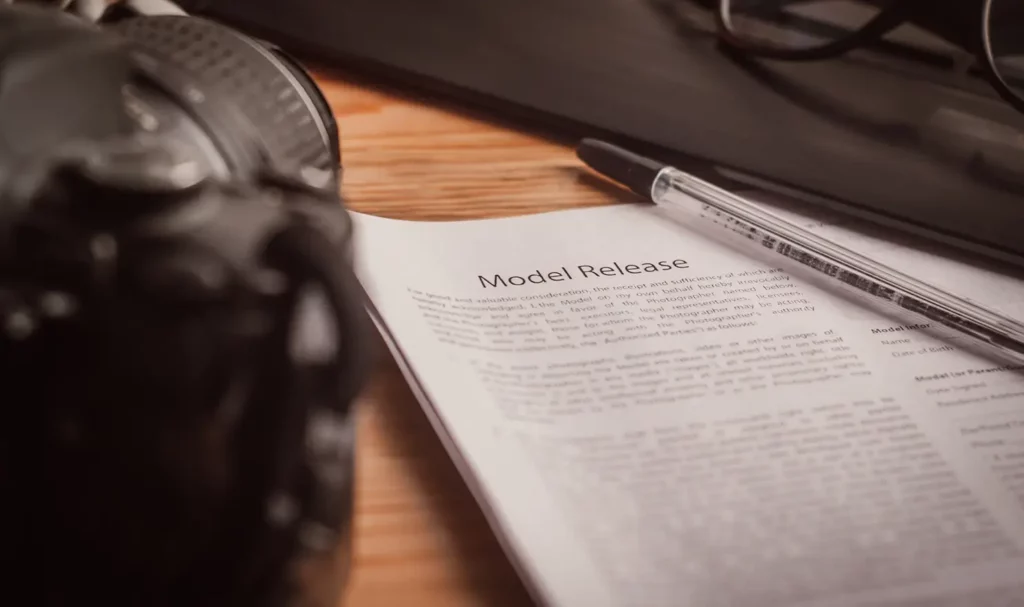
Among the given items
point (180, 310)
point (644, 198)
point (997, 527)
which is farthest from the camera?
point (644, 198)

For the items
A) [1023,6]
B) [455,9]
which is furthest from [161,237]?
[1023,6]

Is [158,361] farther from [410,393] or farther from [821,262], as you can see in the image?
[821,262]

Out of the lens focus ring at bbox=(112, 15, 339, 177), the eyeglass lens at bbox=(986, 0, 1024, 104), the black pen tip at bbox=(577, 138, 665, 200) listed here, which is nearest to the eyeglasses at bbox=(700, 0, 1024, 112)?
the eyeglass lens at bbox=(986, 0, 1024, 104)

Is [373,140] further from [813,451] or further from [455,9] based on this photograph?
[813,451]

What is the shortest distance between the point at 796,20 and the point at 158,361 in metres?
0.43

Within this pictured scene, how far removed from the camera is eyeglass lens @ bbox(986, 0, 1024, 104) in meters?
0.43

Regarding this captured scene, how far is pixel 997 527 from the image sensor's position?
0.25 m

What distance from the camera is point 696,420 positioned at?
271 mm

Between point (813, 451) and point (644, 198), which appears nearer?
point (813, 451)

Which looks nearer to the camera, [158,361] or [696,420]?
[158,361]

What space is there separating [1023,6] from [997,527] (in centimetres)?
32

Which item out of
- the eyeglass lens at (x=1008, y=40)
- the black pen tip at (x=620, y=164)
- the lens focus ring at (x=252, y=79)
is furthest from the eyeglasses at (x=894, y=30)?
the lens focus ring at (x=252, y=79)

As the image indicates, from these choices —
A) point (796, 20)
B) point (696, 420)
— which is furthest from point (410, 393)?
point (796, 20)

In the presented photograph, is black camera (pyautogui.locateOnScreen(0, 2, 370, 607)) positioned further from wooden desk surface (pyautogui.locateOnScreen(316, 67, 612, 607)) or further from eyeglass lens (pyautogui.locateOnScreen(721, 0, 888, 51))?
eyeglass lens (pyautogui.locateOnScreen(721, 0, 888, 51))
